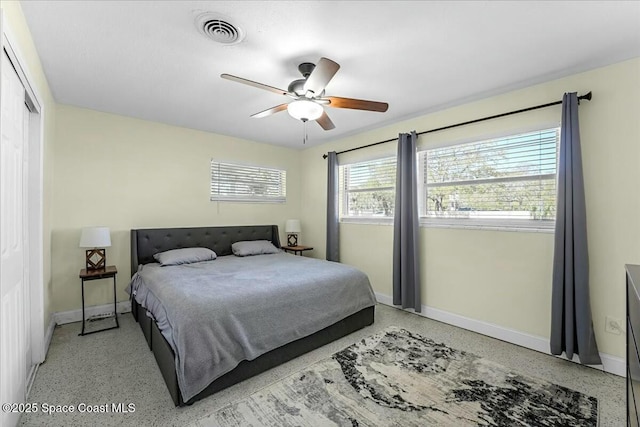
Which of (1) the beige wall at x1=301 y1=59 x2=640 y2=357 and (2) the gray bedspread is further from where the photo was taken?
(1) the beige wall at x1=301 y1=59 x2=640 y2=357

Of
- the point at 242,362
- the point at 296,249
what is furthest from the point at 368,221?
the point at 242,362

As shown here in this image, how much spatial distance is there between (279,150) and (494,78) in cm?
346

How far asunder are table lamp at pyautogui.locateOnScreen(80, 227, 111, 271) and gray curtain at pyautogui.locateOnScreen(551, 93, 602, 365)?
439 cm

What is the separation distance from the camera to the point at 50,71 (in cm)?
247

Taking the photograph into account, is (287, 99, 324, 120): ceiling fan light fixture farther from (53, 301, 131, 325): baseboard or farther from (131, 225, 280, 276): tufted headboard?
(53, 301, 131, 325): baseboard

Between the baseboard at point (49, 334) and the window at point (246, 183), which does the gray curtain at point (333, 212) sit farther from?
the baseboard at point (49, 334)

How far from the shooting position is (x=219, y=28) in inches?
74.5

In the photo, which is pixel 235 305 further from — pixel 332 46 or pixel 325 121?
pixel 332 46

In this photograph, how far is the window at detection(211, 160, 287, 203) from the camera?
14.6 ft

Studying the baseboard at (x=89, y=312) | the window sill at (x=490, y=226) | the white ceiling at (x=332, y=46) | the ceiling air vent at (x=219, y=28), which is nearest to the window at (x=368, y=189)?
the window sill at (x=490, y=226)

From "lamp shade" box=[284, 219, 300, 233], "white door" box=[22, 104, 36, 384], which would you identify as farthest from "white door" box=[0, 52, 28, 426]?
"lamp shade" box=[284, 219, 300, 233]

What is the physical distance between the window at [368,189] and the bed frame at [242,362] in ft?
4.49

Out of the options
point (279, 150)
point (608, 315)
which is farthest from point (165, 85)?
point (608, 315)

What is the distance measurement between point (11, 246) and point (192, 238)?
2386 millimetres
